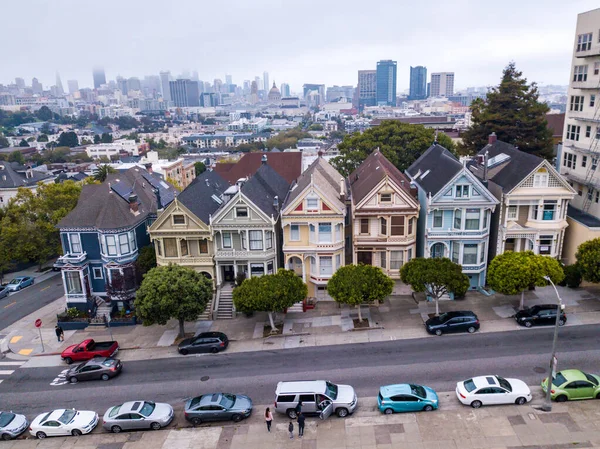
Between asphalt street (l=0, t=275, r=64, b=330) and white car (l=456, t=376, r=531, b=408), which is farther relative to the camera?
asphalt street (l=0, t=275, r=64, b=330)

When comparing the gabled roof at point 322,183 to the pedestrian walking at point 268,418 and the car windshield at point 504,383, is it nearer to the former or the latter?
the car windshield at point 504,383

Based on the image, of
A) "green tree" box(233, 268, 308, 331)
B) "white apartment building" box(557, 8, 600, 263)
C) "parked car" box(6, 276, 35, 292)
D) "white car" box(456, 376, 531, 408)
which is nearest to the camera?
"white car" box(456, 376, 531, 408)

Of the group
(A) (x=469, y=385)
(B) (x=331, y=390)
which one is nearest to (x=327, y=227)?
(B) (x=331, y=390)

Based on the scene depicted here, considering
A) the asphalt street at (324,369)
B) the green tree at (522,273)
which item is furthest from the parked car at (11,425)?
the green tree at (522,273)

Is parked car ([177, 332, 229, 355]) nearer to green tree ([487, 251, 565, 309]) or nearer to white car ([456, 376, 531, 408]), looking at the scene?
white car ([456, 376, 531, 408])

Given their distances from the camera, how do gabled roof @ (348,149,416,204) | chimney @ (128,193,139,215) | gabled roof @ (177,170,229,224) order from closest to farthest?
gabled roof @ (348,149,416,204), gabled roof @ (177,170,229,224), chimney @ (128,193,139,215)

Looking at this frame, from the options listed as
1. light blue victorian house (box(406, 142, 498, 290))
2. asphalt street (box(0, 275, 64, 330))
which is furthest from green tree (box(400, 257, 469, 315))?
asphalt street (box(0, 275, 64, 330))

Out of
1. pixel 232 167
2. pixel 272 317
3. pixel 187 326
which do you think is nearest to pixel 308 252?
pixel 272 317
